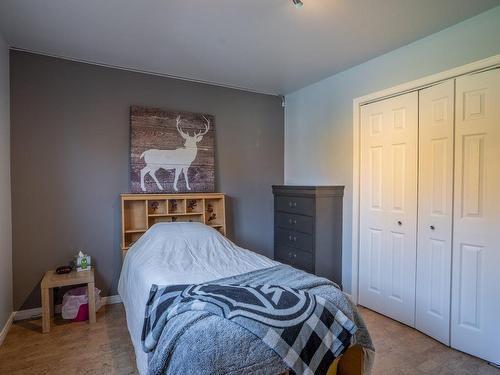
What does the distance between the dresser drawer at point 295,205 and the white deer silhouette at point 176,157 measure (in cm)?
116

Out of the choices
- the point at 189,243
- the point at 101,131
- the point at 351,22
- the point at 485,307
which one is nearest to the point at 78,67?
the point at 101,131

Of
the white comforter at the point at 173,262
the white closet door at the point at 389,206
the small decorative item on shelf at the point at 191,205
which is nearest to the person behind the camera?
the white comforter at the point at 173,262

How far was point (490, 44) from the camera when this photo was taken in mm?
2107

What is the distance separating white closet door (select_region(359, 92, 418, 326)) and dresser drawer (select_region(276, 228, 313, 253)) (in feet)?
1.78

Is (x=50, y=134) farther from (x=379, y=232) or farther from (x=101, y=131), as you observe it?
(x=379, y=232)

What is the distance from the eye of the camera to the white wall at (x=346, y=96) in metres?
2.21

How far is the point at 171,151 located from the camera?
331cm

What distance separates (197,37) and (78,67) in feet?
4.42

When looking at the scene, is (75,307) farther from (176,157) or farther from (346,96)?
(346,96)

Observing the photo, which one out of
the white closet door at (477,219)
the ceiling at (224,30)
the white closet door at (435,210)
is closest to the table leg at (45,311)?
the ceiling at (224,30)

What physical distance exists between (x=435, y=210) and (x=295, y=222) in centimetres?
145

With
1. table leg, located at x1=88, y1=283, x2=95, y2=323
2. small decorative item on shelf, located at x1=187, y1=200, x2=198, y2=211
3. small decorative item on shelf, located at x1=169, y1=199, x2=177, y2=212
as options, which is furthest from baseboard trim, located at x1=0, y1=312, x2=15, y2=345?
small decorative item on shelf, located at x1=187, y1=200, x2=198, y2=211

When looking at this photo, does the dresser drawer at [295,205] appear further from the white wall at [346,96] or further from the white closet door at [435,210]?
the white closet door at [435,210]

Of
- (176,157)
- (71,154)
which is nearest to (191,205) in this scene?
(176,157)
